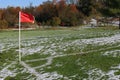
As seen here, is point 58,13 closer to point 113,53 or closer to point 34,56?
point 34,56

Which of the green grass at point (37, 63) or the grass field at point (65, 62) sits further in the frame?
the green grass at point (37, 63)

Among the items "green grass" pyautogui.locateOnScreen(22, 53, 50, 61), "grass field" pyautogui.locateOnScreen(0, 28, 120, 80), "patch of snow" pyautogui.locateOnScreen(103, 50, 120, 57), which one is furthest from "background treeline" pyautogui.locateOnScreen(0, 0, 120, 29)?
"patch of snow" pyautogui.locateOnScreen(103, 50, 120, 57)

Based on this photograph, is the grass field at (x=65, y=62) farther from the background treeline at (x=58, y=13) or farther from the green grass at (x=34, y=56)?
the background treeline at (x=58, y=13)

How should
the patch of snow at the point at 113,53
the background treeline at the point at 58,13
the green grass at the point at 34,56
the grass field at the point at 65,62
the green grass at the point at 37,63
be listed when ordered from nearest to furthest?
1. the grass field at the point at 65,62
2. the patch of snow at the point at 113,53
3. the green grass at the point at 37,63
4. the green grass at the point at 34,56
5. the background treeline at the point at 58,13

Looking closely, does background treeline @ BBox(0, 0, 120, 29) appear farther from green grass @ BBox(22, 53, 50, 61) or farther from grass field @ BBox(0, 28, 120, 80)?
green grass @ BBox(22, 53, 50, 61)

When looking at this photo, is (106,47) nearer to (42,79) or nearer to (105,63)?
(105,63)

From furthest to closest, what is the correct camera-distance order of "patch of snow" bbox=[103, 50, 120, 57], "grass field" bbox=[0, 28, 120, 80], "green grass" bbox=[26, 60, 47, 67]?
"green grass" bbox=[26, 60, 47, 67], "patch of snow" bbox=[103, 50, 120, 57], "grass field" bbox=[0, 28, 120, 80]

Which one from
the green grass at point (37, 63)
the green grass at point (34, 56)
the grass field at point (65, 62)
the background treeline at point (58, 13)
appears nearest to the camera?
the grass field at point (65, 62)

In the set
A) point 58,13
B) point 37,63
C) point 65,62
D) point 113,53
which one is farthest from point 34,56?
point 58,13

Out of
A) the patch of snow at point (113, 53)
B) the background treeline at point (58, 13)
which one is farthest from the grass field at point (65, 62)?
the background treeline at point (58, 13)

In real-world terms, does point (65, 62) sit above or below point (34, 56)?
above

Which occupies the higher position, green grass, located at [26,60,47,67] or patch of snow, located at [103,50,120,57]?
patch of snow, located at [103,50,120,57]

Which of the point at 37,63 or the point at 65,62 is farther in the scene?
the point at 37,63

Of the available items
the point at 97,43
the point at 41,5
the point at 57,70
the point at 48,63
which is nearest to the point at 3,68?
the point at 48,63
